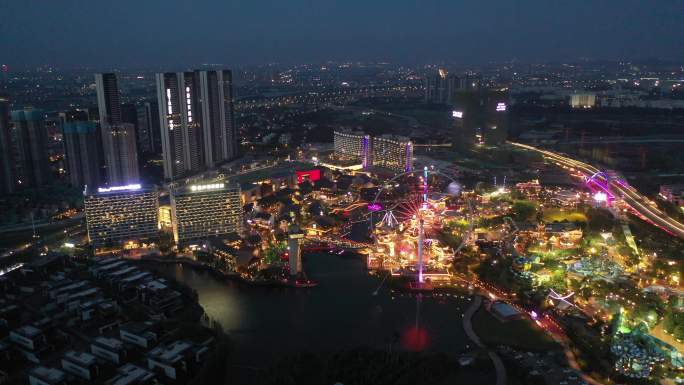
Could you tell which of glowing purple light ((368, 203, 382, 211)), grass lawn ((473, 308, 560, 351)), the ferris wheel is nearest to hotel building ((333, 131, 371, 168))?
the ferris wheel

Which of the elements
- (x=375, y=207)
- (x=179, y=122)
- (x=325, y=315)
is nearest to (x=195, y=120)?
(x=179, y=122)

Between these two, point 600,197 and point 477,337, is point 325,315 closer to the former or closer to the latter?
point 477,337

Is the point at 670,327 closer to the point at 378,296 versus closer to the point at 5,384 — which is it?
the point at 378,296

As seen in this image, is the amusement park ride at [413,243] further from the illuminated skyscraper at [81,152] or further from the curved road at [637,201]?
the illuminated skyscraper at [81,152]

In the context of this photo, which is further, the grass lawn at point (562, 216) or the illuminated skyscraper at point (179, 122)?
the illuminated skyscraper at point (179, 122)

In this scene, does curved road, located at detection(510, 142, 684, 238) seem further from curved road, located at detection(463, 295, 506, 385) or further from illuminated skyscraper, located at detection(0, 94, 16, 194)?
illuminated skyscraper, located at detection(0, 94, 16, 194)

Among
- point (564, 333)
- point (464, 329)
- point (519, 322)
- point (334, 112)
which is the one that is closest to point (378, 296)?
point (464, 329)

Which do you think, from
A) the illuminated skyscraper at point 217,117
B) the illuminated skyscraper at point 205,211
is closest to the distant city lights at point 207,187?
the illuminated skyscraper at point 205,211
